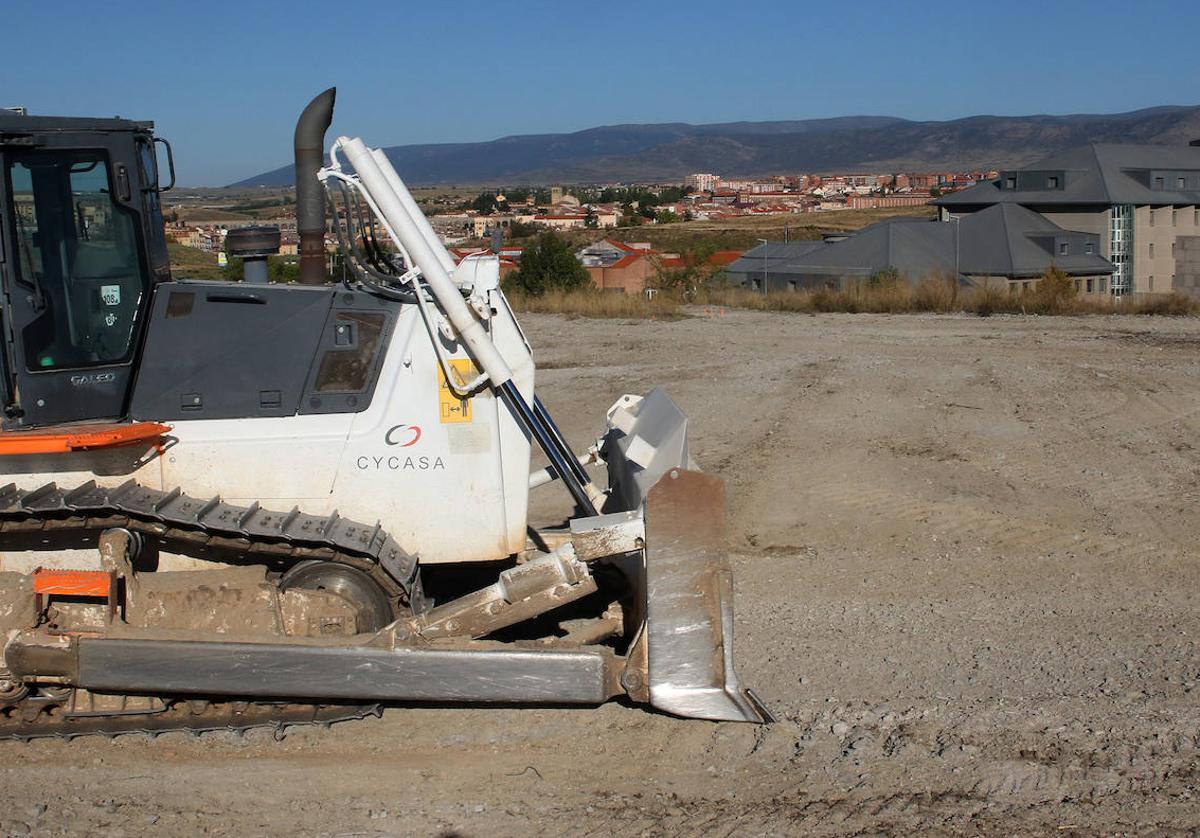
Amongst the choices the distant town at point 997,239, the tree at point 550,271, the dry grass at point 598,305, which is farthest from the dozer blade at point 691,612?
the tree at point 550,271

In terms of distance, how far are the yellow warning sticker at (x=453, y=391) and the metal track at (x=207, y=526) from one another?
0.71 metres

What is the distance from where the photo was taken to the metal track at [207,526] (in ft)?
20.3

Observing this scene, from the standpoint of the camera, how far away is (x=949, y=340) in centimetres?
1994

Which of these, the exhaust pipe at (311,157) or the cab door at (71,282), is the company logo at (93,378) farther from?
the exhaust pipe at (311,157)

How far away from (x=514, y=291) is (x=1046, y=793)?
2559 centimetres

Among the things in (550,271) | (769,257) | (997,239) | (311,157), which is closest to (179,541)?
(311,157)

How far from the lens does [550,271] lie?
1223 inches

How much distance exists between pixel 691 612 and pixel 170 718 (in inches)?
105

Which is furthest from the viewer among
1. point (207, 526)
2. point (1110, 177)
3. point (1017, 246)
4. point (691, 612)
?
point (1110, 177)

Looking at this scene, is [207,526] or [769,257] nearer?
[207,526]

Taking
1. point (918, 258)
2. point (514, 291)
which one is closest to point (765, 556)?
point (514, 291)

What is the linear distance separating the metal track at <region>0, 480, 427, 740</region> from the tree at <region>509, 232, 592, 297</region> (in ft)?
79.3

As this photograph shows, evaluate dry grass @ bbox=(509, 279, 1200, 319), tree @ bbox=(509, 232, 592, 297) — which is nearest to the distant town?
tree @ bbox=(509, 232, 592, 297)

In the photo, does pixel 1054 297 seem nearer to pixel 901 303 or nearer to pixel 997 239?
pixel 901 303
